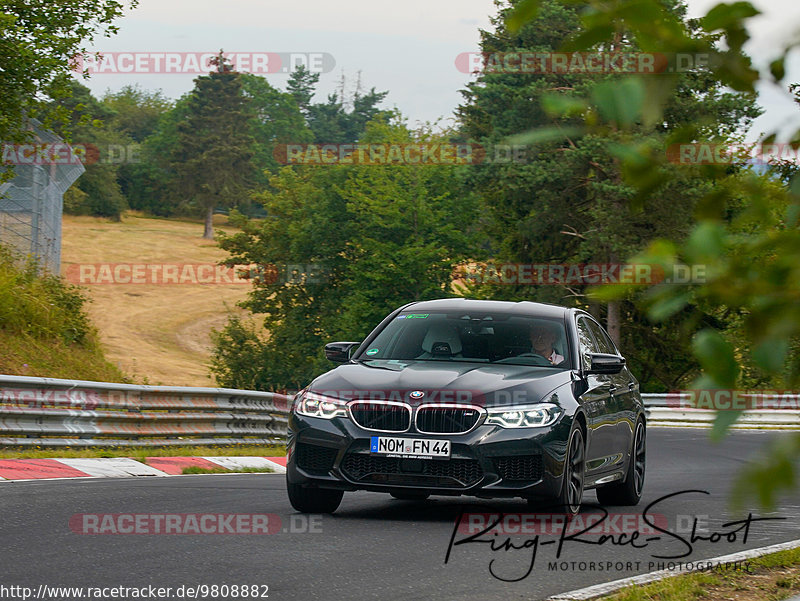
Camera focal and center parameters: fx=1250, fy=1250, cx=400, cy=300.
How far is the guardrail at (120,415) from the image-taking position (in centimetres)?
1398

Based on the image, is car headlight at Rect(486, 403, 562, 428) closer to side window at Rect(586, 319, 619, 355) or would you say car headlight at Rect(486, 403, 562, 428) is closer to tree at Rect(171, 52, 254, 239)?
side window at Rect(586, 319, 619, 355)

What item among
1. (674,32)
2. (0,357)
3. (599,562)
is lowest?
(0,357)

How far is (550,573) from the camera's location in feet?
21.7

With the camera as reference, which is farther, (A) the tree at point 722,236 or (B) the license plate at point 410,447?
(B) the license plate at point 410,447

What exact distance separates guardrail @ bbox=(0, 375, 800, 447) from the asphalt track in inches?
133

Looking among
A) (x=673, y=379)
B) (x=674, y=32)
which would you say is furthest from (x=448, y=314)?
(x=673, y=379)

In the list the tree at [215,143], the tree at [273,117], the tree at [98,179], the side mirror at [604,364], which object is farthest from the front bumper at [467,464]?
the tree at [273,117]

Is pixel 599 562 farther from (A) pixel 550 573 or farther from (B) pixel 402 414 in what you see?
(B) pixel 402 414

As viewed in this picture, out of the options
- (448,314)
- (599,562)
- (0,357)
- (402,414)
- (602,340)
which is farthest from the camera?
(0,357)

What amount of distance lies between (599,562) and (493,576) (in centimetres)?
96

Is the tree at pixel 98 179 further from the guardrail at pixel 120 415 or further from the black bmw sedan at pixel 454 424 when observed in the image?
the black bmw sedan at pixel 454 424

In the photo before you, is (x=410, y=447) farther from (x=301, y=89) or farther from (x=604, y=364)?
(x=301, y=89)

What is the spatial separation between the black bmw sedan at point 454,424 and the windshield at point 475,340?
13 mm

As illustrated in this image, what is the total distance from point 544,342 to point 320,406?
6.74 ft
